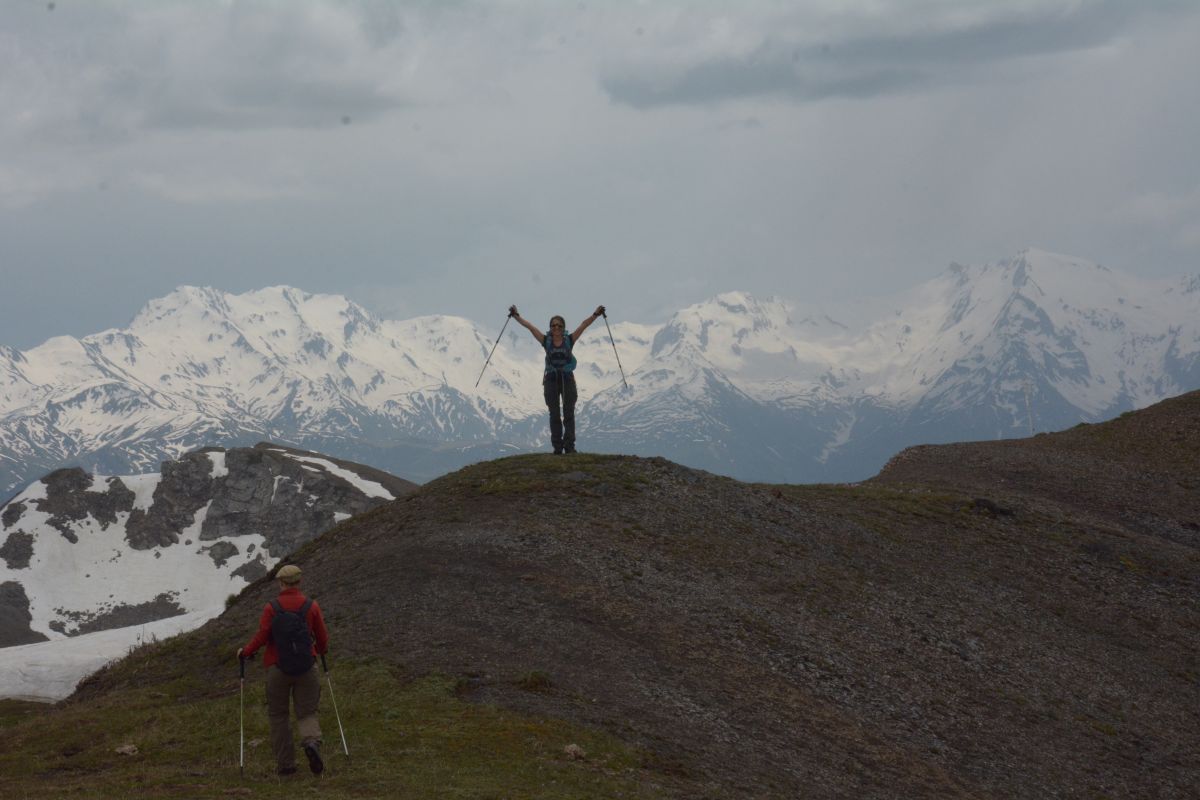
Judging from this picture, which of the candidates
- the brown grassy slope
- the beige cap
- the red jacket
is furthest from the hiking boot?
the brown grassy slope

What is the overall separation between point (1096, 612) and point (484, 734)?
1013 inches

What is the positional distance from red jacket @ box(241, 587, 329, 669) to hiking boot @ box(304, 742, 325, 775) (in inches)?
64.7

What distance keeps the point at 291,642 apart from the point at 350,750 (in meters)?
2.43

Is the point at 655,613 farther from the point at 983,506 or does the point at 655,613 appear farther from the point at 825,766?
the point at 983,506

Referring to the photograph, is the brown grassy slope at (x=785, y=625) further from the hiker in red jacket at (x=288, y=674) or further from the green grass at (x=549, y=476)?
the hiker in red jacket at (x=288, y=674)

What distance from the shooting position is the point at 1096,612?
1585 inches

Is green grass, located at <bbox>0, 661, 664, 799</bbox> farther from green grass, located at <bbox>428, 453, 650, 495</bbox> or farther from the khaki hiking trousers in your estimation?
green grass, located at <bbox>428, 453, 650, 495</bbox>

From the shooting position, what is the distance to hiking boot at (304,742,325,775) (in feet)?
66.8

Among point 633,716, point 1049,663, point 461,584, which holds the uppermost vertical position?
point 461,584

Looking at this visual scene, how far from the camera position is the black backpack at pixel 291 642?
826 inches

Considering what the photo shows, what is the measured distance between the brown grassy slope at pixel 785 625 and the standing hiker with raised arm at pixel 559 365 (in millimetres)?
1755

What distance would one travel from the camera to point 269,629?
835 inches

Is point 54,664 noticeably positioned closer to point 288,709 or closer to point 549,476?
point 549,476

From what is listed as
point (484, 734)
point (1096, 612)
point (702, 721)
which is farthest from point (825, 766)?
point (1096, 612)
